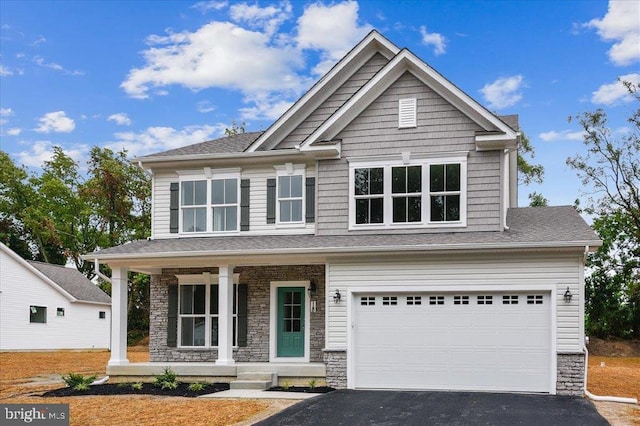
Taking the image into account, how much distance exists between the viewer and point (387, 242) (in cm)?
1606

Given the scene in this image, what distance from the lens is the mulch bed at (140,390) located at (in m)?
15.5

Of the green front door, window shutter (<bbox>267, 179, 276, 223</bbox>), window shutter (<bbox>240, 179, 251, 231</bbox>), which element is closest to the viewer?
the green front door

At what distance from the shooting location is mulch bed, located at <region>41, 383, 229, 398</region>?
15.5m

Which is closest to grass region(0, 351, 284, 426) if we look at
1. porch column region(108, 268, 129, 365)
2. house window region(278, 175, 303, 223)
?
porch column region(108, 268, 129, 365)

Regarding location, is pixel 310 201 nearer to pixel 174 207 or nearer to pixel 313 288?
pixel 313 288

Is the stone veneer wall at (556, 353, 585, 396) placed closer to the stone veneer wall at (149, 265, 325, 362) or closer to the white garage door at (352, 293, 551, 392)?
the white garage door at (352, 293, 551, 392)

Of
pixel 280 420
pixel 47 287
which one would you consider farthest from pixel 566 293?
pixel 47 287

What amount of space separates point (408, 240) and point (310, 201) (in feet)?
10.9

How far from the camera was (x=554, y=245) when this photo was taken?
14.7 metres

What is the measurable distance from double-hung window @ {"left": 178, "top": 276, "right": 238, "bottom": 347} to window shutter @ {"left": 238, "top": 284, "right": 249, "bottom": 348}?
0.41m

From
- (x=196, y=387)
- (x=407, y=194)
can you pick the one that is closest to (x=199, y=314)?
(x=196, y=387)

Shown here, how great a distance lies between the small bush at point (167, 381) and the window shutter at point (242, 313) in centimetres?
226

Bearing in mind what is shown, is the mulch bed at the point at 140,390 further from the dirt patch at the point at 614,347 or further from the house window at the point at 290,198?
the dirt patch at the point at 614,347

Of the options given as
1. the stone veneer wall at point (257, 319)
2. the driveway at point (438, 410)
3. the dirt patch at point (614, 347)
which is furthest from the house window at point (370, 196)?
the dirt patch at point (614, 347)
